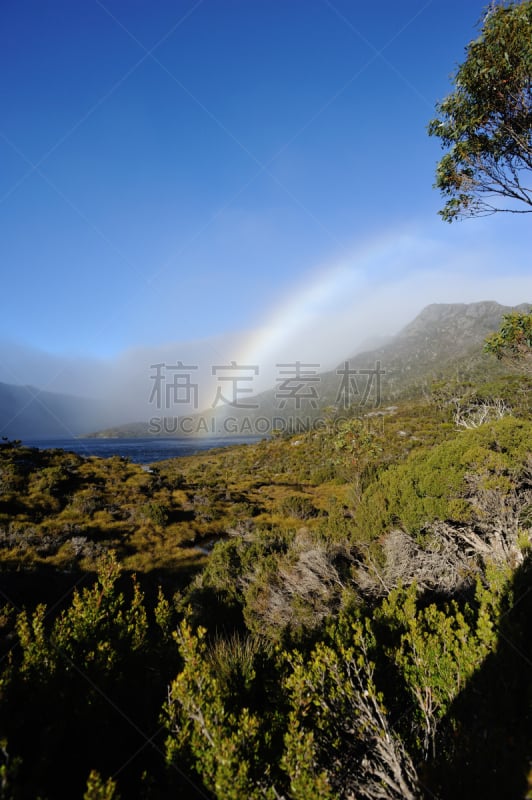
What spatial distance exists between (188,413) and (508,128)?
532ft

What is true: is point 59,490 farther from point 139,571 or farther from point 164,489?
point 139,571

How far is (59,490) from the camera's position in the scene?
19.0 meters

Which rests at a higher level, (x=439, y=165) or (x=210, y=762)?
(x=439, y=165)

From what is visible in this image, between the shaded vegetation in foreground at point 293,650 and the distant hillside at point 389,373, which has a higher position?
the distant hillside at point 389,373

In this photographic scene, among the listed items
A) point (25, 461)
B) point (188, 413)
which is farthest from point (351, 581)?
point (188, 413)

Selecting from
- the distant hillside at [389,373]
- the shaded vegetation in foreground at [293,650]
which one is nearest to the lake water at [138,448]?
the distant hillside at [389,373]

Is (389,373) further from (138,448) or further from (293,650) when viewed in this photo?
(293,650)

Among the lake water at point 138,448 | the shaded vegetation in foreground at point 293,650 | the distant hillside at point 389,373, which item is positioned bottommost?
the lake water at point 138,448

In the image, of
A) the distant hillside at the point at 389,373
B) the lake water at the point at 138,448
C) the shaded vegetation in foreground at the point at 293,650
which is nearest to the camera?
the shaded vegetation in foreground at the point at 293,650

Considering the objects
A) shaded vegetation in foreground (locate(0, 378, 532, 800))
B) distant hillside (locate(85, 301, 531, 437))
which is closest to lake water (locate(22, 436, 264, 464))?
distant hillside (locate(85, 301, 531, 437))

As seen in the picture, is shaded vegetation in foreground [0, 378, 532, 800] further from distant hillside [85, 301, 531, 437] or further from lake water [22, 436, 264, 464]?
distant hillside [85, 301, 531, 437]

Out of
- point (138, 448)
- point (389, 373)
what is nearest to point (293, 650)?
point (138, 448)

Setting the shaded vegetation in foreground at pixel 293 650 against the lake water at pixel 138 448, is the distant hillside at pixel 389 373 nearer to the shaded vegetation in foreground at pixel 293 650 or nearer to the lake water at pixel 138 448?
the lake water at pixel 138 448

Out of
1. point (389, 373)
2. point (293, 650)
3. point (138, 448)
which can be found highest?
point (389, 373)
